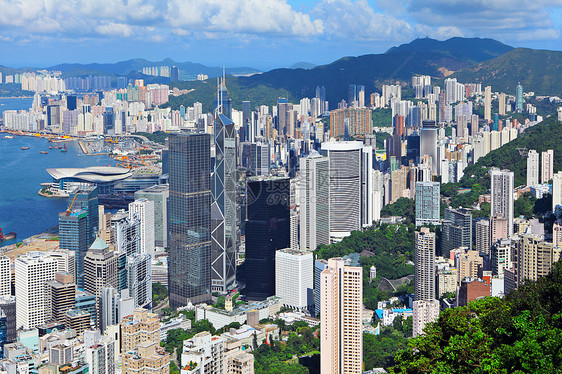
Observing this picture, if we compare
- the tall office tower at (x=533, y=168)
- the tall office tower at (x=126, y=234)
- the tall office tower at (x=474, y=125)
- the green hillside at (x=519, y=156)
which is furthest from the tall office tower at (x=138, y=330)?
the tall office tower at (x=474, y=125)

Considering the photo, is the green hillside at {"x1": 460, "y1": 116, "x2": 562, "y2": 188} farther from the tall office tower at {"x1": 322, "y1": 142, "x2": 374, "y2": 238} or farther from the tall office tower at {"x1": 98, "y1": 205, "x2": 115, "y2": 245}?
the tall office tower at {"x1": 98, "y1": 205, "x2": 115, "y2": 245}

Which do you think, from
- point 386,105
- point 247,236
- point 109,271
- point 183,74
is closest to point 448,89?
point 386,105

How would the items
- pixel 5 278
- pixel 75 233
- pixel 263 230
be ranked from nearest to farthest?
1. pixel 5 278
2. pixel 75 233
3. pixel 263 230

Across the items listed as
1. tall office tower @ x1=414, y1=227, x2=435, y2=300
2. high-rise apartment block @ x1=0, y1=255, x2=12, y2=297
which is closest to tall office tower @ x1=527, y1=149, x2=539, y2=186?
tall office tower @ x1=414, y1=227, x2=435, y2=300

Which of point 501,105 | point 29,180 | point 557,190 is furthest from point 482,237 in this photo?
point 501,105

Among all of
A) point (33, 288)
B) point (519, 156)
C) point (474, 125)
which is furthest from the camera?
point (474, 125)

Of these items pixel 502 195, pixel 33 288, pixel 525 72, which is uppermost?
pixel 525 72

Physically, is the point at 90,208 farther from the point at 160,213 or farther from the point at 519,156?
the point at 519,156

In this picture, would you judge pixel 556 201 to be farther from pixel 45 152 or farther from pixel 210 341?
pixel 45 152
